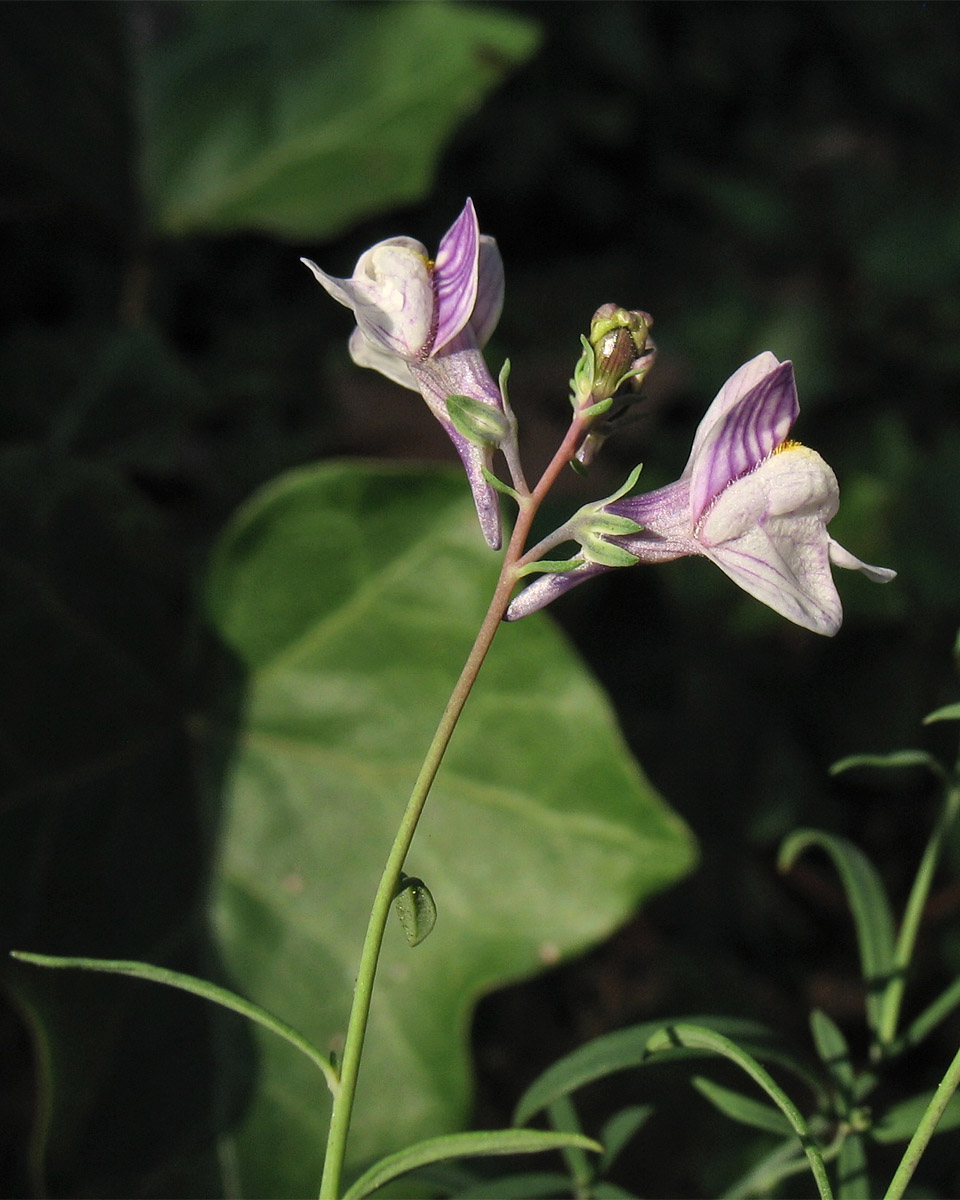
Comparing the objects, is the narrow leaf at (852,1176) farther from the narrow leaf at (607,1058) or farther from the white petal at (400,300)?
the white petal at (400,300)

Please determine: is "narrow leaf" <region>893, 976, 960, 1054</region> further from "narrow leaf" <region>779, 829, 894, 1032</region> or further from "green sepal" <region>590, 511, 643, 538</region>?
"green sepal" <region>590, 511, 643, 538</region>

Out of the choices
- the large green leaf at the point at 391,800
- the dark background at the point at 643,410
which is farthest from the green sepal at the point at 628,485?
the dark background at the point at 643,410

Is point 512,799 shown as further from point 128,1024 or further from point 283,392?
point 283,392

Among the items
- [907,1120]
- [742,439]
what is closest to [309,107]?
[742,439]

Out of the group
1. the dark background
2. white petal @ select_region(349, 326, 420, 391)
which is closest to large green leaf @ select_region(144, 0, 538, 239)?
the dark background

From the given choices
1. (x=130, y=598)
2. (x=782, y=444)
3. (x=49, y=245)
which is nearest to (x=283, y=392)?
(x=49, y=245)

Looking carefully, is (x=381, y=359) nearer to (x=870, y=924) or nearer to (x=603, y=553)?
(x=603, y=553)
